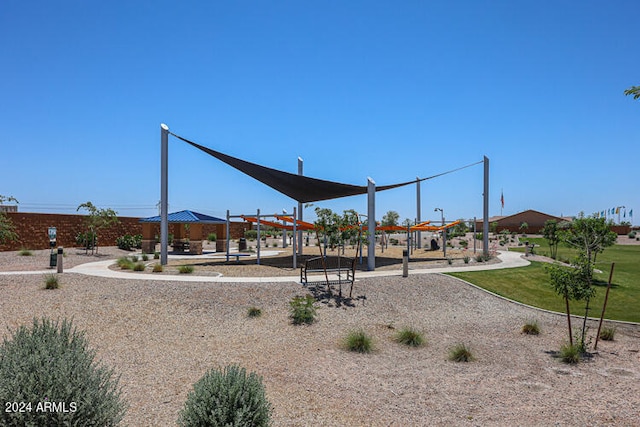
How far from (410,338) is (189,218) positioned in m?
19.2

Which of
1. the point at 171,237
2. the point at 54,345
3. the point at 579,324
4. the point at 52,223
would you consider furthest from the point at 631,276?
the point at 52,223

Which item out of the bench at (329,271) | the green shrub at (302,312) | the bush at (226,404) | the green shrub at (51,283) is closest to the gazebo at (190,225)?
the bench at (329,271)

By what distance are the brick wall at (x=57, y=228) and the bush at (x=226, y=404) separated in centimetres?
2542

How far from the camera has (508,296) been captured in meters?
14.6

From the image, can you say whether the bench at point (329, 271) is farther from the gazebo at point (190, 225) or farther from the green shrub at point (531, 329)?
the gazebo at point (190, 225)

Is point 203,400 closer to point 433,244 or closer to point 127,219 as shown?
point 433,244

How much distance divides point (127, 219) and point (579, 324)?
30891 millimetres

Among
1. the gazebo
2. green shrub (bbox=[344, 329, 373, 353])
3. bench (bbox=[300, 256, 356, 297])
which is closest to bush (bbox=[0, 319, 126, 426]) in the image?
green shrub (bbox=[344, 329, 373, 353])

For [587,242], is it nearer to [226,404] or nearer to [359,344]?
[359,344]

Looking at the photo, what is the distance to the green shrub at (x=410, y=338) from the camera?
9461 mm

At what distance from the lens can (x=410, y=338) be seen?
9570 mm

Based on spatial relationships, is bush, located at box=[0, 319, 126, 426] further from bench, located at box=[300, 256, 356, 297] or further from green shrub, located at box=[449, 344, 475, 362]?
bench, located at box=[300, 256, 356, 297]

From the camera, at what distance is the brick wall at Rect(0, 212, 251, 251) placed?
24016 millimetres

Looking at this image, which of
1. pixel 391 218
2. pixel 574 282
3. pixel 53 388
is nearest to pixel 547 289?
pixel 574 282
